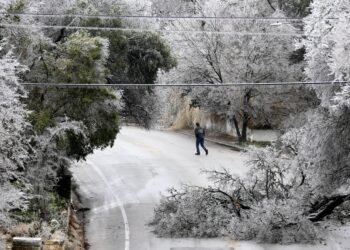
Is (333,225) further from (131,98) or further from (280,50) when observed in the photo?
(280,50)

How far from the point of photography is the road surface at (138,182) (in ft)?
60.3

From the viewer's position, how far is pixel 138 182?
86.4 feet

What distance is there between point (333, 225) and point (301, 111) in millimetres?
16732

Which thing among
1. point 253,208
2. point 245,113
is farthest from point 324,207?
point 245,113

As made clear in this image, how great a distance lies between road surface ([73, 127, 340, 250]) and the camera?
18.4m

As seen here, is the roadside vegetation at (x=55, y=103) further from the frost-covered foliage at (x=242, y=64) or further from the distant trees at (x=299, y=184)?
the frost-covered foliage at (x=242, y=64)

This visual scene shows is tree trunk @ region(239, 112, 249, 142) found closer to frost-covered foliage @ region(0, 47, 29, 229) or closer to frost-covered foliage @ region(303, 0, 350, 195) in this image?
frost-covered foliage @ region(303, 0, 350, 195)

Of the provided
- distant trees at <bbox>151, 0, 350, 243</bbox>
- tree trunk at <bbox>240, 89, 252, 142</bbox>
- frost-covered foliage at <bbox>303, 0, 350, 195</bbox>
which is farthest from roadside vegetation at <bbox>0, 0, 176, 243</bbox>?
tree trunk at <bbox>240, 89, 252, 142</bbox>

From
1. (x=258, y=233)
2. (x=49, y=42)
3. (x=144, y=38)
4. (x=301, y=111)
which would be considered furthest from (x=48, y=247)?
(x=301, y=111)

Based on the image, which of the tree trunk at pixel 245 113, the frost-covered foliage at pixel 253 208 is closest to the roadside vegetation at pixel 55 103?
the frost-covered foliage at pixel 253 208

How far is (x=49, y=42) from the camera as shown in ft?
67.4

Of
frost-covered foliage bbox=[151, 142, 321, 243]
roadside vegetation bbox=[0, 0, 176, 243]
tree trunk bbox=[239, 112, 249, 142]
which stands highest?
roadside vegetation bbox=[0, 0, 176, 243]

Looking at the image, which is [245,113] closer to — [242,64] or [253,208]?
[242,64]

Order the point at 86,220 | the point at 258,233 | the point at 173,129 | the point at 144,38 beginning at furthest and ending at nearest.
Answer: the point at 173,129
the point at 144,38
the point at 86,220
the point at 258,233
